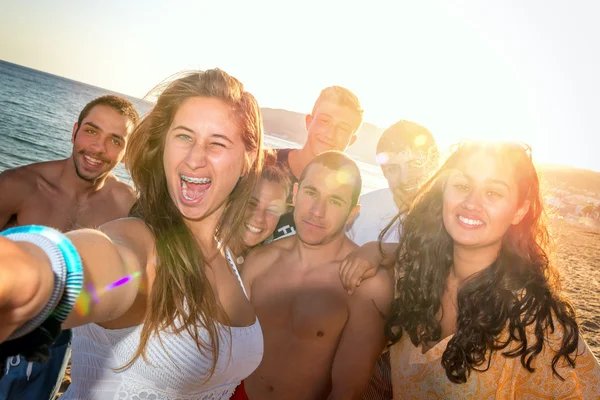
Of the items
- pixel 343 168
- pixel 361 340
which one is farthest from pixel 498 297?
pixel 343 168

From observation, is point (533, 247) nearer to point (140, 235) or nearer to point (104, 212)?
point (140, 235)

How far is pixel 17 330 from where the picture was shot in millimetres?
925

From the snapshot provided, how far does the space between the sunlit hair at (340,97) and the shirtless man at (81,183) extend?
2.86 m

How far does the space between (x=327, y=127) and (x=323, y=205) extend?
2077mm

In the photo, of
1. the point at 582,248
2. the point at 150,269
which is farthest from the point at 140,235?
the point at 582,248

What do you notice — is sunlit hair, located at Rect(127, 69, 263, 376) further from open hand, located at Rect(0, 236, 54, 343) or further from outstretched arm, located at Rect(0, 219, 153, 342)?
open hand, located at Rect(0, 236, 54, 343)

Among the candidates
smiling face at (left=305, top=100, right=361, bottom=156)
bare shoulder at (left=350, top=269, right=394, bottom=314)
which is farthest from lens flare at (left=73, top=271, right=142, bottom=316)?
smiling face at (left=305, top=100, right=361, bottom=156)

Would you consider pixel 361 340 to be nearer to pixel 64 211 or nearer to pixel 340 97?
pixel 340 97

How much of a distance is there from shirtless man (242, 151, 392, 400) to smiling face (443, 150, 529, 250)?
33.6 inches

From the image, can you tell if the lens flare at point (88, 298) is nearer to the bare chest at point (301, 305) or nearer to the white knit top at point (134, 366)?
the white knit top at point (134, 366)

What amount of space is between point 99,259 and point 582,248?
106ft

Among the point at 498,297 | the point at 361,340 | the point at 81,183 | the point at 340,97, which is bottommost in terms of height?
the point at 361,340

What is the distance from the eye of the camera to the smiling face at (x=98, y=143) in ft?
15.8

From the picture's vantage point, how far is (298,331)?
3.26 meters
